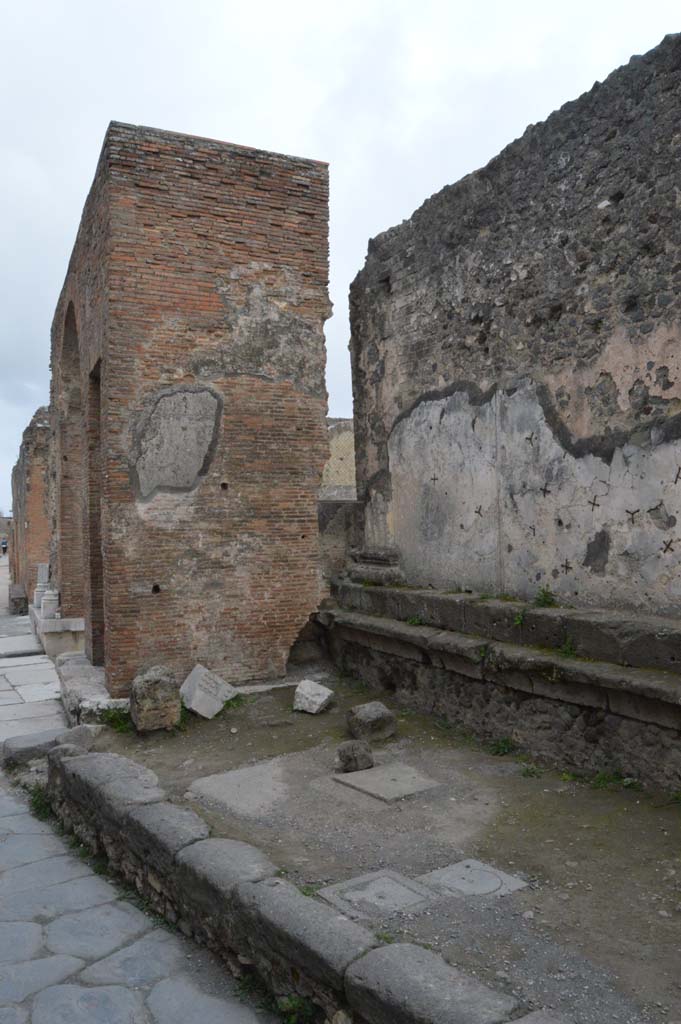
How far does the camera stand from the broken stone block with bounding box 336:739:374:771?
4.60 meters

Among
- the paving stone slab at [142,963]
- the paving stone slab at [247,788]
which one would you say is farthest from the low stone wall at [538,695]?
the paving stone slab at [142,963]

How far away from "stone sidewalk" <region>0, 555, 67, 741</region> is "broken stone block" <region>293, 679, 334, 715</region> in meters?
2.04

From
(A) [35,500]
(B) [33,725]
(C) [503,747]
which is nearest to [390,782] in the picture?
(C) [503,747]

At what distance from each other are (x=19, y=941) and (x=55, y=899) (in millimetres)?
413

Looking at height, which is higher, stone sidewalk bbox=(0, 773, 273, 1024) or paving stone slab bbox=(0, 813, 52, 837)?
stone sidewalk bbox=(0, 773, 273, 1024)

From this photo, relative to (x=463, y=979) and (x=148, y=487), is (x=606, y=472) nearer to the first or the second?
(x=463, y=979)

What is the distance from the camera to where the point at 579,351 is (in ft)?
15.0

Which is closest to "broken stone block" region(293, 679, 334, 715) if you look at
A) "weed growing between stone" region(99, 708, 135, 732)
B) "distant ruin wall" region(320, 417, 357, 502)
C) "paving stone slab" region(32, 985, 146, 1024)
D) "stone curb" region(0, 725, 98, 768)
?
"weed growing between stone" region(99, 708, 135, 732)

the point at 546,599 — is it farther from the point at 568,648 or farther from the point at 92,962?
the point at 92,962

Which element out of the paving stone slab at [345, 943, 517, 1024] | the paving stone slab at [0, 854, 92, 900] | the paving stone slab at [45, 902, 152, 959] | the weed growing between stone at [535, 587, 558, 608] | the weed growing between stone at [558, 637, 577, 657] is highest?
the weed growing between stone at [535, 587, 558, 608]

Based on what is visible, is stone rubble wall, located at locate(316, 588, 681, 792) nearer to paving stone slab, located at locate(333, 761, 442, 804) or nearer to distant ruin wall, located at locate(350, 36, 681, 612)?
distant ruin wall, located at locate(350, 36, 681, 612)

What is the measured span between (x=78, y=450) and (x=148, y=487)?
13.0ft

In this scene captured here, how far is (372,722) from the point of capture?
5125 mm

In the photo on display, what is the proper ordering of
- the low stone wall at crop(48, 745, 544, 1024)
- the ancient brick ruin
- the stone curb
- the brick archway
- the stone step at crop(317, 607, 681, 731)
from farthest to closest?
the brick archway < the ancient brick ruin < the stone curb < the stone step at crop(317, 607, 681, 731) < the low stone wall at crop(48, 745, 544, 1024)
